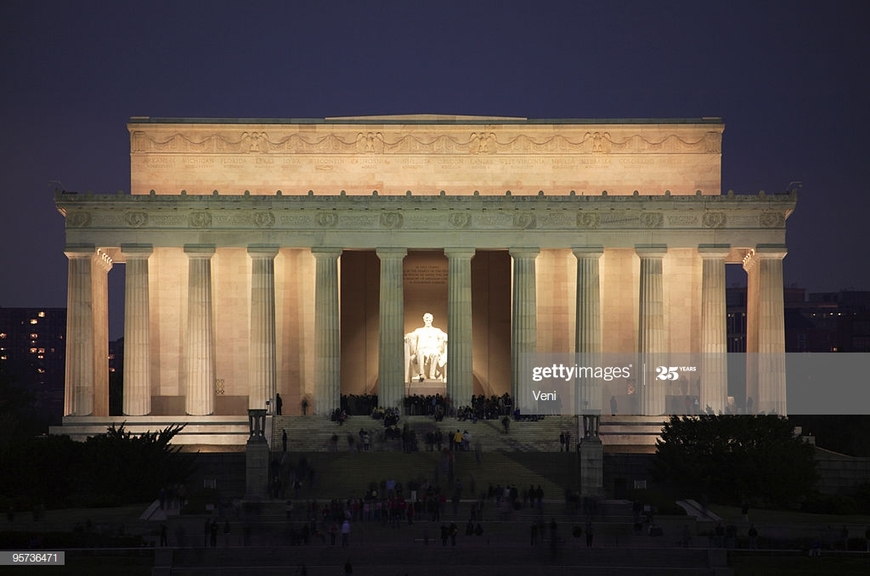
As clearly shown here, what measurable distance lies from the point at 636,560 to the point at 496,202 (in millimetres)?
30674

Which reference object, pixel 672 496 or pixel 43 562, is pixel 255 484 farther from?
pixel 672 496

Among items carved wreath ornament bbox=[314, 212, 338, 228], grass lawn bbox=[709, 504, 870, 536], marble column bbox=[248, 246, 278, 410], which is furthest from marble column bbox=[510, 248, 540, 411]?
grass lawn bbox=[709, 504, 870, 536]

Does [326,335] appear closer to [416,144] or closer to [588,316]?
[416,144]

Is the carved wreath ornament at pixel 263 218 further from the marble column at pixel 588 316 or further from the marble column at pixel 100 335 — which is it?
the marble column at pixel 588 316

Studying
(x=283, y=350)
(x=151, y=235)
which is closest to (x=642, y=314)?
(x=283, y=350)

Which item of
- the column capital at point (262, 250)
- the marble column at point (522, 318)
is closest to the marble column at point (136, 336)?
the column capital at point (262, 250)

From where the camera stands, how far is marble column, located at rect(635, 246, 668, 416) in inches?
3098

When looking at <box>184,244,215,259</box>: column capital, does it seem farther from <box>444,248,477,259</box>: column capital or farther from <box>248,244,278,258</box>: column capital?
<box>444,248,477,259</box>: column capital

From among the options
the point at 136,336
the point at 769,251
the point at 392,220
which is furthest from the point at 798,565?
the point at 136,336

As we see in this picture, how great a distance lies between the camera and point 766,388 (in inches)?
3078

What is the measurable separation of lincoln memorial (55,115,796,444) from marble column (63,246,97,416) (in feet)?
0.36

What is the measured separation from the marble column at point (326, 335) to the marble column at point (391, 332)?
2.48 meters

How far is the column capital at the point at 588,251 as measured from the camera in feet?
259

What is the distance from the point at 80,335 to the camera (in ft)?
257
